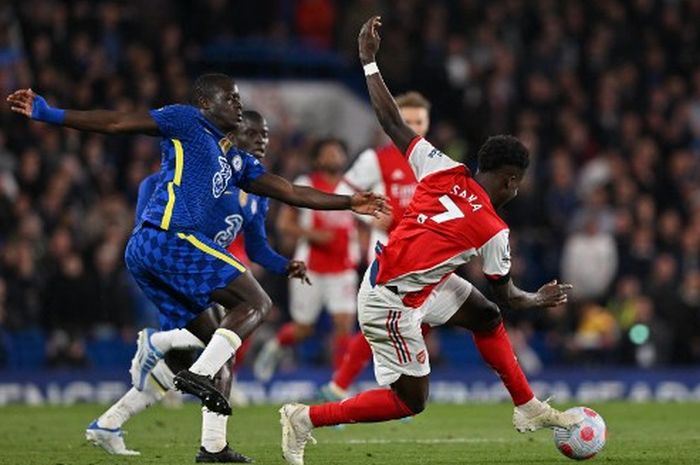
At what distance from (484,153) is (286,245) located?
31.4ft

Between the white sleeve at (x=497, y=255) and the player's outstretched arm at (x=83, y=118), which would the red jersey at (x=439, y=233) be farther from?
the player's outstretched arm at (x=83, y=118)

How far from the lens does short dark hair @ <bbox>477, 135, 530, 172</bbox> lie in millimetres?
9359

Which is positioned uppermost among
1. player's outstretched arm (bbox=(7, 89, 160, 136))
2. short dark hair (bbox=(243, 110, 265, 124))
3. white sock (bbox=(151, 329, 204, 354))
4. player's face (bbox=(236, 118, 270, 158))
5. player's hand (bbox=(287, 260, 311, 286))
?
short dark hair (bbox=(243, 110, 265, 124))

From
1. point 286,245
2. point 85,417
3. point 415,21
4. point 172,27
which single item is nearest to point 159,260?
point 85,417

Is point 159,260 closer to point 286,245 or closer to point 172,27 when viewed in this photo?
point 286,245

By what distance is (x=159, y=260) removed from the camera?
942 cm

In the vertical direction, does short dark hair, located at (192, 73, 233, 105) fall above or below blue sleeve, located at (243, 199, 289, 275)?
above

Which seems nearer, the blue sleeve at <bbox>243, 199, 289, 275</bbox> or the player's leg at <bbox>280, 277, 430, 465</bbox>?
the player's leg at <bbox>280, 277, 430, 465</bbox>

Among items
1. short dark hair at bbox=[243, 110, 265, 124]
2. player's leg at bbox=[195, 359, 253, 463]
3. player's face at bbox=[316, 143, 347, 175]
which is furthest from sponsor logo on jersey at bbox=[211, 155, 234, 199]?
player's face at bbox=[316, 143, 347, 175]

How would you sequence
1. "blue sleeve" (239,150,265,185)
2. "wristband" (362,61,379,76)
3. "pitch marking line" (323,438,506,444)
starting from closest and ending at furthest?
"wristband" (362,61,379,76) < "blue sleeve" (239,150,265,185) < "pitch marking line" (323,438,506,444)

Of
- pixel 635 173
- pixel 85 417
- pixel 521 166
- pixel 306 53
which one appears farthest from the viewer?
pixel 306 53

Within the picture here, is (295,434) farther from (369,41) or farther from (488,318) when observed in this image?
(369,41)

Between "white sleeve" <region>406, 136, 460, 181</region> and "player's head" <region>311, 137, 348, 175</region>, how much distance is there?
5987 mm

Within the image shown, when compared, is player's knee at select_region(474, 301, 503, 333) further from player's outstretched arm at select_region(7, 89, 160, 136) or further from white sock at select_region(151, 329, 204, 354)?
player's outstretched arm at select_region(7, 89, 160, 136)
